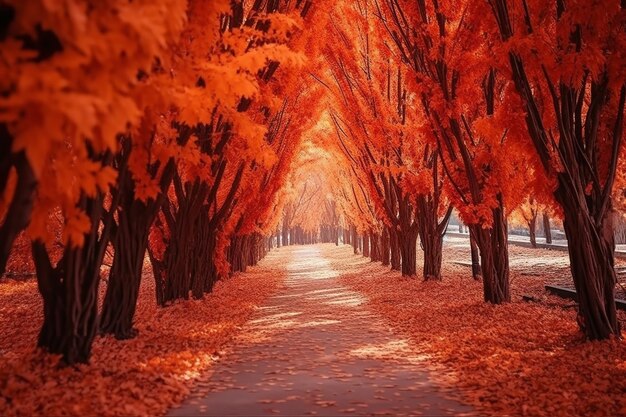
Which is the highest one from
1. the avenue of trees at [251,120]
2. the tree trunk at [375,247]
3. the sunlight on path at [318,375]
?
the avenue of trees at [251,120]

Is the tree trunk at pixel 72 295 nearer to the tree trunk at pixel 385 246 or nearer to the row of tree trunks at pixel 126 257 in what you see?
the row of tree trunks at pixel 126 257

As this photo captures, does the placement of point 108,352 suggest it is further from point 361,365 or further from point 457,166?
point 457,166

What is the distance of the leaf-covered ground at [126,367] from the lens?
15.7 ft

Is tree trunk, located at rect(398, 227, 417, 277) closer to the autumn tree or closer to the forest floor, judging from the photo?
the forest floor

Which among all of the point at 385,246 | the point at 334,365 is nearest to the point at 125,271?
the point at 334,365

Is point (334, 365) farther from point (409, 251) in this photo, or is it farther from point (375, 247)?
point (375, 247)

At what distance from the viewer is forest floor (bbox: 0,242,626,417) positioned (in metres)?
4.98

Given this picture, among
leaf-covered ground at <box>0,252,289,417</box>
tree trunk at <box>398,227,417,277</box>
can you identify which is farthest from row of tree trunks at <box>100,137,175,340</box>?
tree trunk at <box>398,227,417,277</box>

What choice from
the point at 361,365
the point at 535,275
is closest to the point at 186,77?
the point at 361,365

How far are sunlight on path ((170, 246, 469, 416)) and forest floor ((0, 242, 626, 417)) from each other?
2 centimetres

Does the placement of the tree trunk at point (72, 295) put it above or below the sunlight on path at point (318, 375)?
above

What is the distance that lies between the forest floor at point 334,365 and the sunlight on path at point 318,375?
0.02 meters

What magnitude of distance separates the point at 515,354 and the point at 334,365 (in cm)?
246

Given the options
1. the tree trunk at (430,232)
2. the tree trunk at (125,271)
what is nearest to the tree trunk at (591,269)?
the tree trunk at (125,271)
